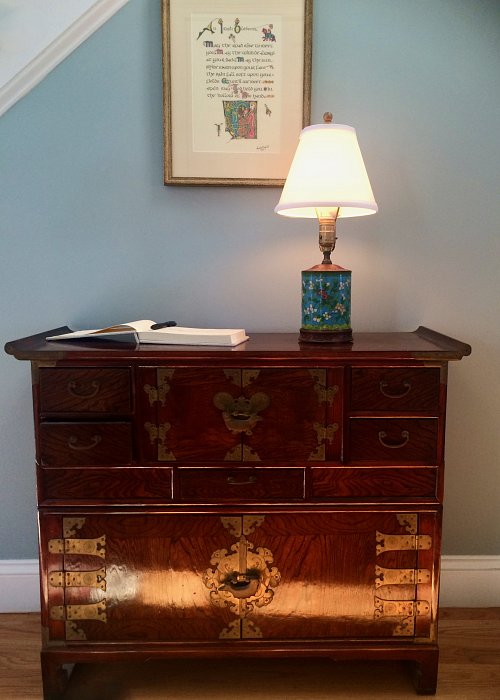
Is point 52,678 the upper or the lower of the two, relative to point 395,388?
lower

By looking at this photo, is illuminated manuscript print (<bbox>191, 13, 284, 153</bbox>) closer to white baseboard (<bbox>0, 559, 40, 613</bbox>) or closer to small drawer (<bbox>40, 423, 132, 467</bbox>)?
small drawer (<bbox>40, 423, 132, 467</bbox>)

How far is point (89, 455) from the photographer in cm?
150

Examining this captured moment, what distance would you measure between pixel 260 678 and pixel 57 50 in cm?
216

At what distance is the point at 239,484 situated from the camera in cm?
151

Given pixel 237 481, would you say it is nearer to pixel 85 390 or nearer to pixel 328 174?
pixel 85 390

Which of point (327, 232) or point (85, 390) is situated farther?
point (327, 232)

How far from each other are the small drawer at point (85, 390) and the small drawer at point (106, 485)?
174 millimetres

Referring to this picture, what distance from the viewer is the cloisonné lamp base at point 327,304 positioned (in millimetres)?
1630

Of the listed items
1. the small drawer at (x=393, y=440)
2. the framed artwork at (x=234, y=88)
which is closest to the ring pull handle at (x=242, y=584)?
the small drawer at (x=393, y=440)

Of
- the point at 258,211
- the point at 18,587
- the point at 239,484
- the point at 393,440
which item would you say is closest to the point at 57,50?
the point at 258,211

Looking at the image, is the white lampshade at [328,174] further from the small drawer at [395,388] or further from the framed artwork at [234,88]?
the small drawer at [395,388]

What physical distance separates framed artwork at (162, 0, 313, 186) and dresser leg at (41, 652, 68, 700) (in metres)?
1.55

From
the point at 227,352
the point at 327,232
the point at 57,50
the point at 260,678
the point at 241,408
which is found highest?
the point at 57,50

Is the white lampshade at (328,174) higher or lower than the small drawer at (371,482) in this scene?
higher
